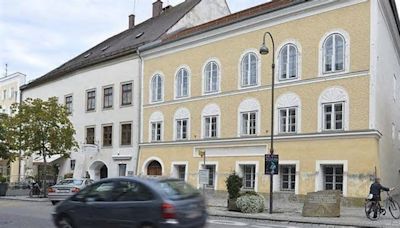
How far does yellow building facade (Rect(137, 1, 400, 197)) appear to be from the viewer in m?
26.3

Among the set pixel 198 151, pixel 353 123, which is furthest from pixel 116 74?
pixel 353 123

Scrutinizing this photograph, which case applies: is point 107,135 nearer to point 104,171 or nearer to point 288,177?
point 104,171

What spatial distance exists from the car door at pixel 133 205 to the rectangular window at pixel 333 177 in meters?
17.3

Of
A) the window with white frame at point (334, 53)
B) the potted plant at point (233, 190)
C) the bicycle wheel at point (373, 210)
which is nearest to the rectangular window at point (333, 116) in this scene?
the window with white frame at point (334, 53)

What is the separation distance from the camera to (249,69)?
31578 millimetres

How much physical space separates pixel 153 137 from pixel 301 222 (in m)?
20.0

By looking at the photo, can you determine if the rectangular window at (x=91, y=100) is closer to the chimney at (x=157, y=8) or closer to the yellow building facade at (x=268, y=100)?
the yellow building facade at (x=268, y=100)

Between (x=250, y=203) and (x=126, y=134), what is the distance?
19378 mm

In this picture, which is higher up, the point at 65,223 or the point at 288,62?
the point at 288,62

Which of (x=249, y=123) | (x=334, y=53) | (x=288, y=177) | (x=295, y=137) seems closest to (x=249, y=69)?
(x=249, y=123)

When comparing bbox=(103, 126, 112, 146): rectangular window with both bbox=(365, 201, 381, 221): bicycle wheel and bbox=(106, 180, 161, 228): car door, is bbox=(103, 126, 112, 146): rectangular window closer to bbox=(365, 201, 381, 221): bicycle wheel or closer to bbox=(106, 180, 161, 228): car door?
bbox=(365, 201, 381, 221): bicycle wheel

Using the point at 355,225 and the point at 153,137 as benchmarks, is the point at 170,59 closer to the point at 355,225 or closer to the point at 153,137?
the point at 153,137

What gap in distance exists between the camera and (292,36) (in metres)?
29.3

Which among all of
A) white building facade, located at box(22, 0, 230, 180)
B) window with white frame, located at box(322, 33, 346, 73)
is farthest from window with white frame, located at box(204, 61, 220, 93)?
window with white frame, located at box(322, 33, 346, 73)
